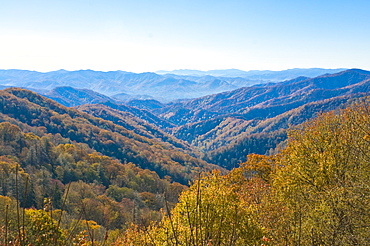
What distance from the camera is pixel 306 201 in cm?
2238

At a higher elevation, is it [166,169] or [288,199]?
[288,199]

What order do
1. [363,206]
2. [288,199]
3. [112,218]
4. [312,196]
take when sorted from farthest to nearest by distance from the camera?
[112,218]
[288,199]
[312,196]
[363,206]

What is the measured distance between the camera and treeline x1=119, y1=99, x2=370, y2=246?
17.7 m

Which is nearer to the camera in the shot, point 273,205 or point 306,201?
point 306,201

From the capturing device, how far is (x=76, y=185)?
8750 centimetres

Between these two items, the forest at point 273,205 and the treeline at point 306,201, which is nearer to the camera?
the forest at point 273,205

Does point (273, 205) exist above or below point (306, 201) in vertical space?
below

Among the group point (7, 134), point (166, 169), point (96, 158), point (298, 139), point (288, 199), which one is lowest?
point (166, 169)

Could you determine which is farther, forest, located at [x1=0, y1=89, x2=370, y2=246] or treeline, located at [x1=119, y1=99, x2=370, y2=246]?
treeline, located at [x1=119, y1=99, x2=370, y2=246]

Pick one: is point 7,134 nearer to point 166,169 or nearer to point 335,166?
point 166,169

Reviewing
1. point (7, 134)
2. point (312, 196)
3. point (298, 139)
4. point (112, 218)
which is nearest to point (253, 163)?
point (298, 139)

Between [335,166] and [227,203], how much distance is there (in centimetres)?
1098

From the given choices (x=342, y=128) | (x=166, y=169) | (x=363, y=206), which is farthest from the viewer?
(x=166, y=169)

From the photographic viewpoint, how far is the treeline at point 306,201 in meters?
17.7
